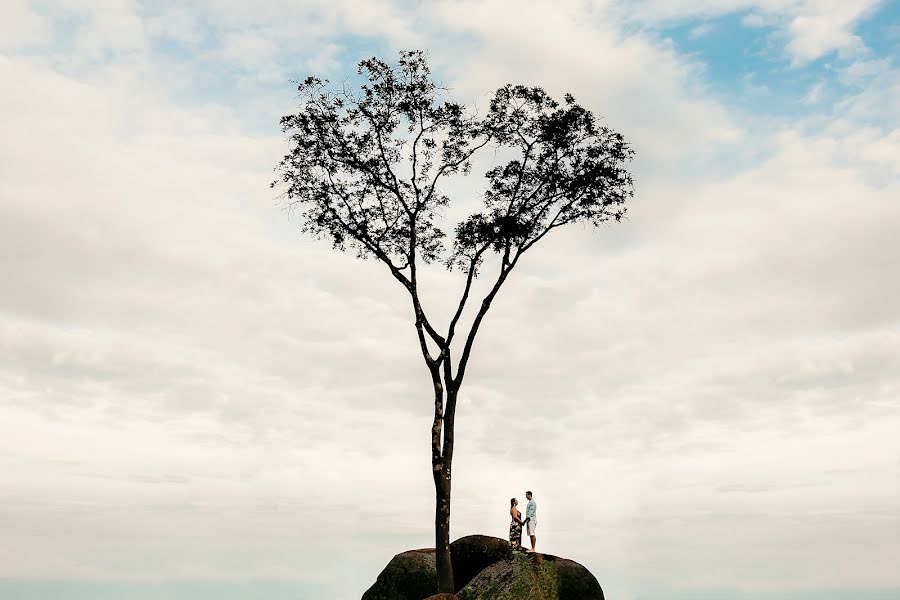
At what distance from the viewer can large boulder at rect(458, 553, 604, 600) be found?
2603cm

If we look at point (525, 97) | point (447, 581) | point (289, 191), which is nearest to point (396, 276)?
point (289, 191)

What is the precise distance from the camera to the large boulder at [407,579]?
30.2m

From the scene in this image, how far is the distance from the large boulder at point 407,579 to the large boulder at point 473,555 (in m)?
0.89

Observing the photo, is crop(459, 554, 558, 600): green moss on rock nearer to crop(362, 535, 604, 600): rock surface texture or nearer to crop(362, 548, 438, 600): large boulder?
crop(362, 535, 604, 600): rock surface texture

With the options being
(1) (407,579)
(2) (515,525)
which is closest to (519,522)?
(2) (515,525)

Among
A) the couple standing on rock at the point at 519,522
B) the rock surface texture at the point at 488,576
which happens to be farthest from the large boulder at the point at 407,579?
the couple standing on rock at the point at 519,522

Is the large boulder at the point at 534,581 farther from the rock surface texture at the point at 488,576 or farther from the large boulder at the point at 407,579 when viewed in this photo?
the large boulder at the point at 407,579

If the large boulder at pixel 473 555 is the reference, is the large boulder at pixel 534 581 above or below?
below

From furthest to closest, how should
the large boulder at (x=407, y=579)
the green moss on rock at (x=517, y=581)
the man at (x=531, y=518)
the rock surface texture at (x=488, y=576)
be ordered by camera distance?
1. the large boulder at (x=407, y=579)
2. the man at (x=531, y=518)
3. the rock surface texture at (x=488, y=576)
4. the green moss on rock at (x=517, y=581)

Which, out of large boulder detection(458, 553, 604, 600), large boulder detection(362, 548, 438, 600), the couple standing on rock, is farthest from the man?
large boulder detection(362, 548, 438, 600)

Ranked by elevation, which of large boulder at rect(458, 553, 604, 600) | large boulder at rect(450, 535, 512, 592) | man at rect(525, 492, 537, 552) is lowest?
large boulder at rect(458, 553, 604, 600)

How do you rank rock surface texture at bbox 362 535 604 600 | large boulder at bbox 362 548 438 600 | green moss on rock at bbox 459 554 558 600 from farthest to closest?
large boulder at bbox 362 548 438 600 → rock surface texture at bbox 362 535 604 600 → green moss on rock at bbox 459 554 558 600

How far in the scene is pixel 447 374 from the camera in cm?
2989

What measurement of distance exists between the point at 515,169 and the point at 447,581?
15.5 metres
